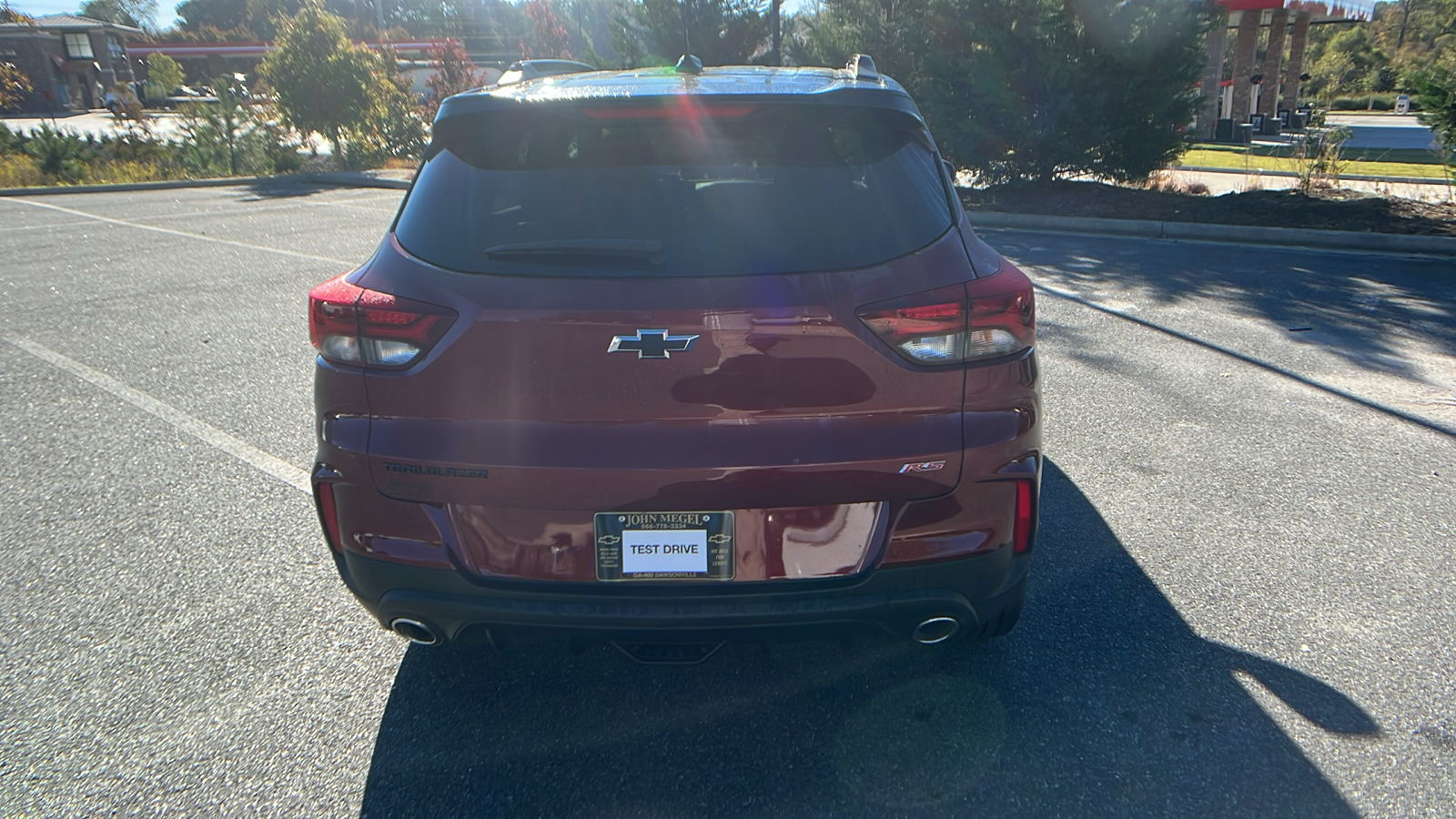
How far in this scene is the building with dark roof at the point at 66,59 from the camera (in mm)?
54938

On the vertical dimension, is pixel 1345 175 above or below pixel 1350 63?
below

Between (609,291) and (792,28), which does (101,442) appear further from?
(792,28)

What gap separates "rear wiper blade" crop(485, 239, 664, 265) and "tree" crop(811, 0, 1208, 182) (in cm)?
1238

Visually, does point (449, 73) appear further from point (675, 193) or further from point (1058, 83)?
point (675, 193)

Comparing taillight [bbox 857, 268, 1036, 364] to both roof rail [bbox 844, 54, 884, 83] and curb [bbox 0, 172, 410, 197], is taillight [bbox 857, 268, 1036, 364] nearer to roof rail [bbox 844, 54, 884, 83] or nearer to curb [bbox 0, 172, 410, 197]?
roof rail [bbox 844, 54, 884, 83]

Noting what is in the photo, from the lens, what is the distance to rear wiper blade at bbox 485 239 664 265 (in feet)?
7.82

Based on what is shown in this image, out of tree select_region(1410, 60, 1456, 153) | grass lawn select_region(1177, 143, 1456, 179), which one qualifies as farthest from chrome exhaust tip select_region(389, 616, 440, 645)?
grass lawn select_region(1177, 143, 1456, 179)

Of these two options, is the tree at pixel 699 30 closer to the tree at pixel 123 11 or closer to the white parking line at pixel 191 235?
the white parking line at pixel 191 235

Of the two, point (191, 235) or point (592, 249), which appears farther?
point (191, 235)

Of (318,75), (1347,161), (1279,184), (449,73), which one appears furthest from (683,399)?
(449,73)

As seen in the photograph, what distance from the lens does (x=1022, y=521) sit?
2527mm

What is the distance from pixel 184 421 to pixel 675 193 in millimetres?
4178


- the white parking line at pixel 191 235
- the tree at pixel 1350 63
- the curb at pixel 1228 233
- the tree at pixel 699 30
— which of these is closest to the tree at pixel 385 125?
the tree at pixel 699 30

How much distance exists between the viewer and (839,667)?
3.06 meters
